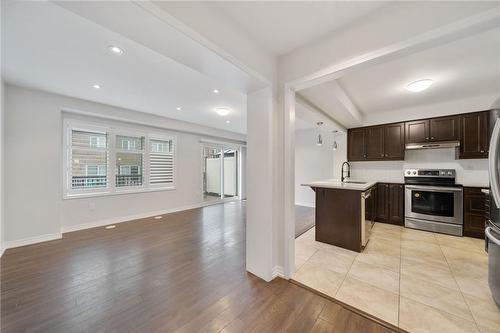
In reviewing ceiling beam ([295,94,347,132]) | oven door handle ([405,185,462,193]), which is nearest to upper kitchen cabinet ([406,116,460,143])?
oven door handle ([405,185,462,193])

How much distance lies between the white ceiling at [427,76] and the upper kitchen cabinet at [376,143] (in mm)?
590

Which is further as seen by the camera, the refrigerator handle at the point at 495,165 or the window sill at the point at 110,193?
the window sill at the point at 110,193

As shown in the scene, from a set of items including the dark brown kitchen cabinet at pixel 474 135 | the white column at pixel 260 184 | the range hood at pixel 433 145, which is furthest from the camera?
the range hood at pixel 433 145

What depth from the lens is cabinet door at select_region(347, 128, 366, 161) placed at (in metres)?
4.75

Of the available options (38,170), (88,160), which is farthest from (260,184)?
(88,160)

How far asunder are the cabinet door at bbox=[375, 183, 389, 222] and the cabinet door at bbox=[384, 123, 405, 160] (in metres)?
0.72

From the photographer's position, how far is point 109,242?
3.27 m

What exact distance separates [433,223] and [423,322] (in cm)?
312

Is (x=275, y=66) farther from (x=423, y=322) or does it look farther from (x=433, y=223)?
(x=433, y=223)

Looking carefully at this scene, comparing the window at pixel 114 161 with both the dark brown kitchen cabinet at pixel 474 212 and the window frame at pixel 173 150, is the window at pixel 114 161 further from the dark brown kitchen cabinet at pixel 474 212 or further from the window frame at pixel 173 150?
the dark brown kitchen cabinet at pixel 474 212

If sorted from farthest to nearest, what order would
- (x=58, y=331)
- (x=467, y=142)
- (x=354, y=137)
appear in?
1. (x=354, y=137)
2. (x=467, y=142)
3. (x=58, y=331)

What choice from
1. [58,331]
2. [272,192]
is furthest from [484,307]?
[58,331]

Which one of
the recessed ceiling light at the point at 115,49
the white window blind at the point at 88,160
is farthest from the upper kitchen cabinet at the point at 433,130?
the white window blind at the point at 88,160

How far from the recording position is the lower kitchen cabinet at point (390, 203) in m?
4.13
